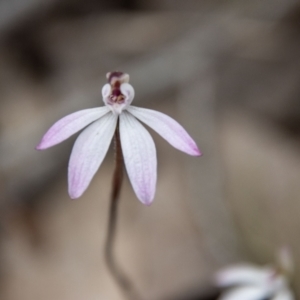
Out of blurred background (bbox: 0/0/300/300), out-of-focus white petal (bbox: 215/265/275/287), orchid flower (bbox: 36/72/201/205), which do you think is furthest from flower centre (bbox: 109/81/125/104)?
blurred background (bbox: 0/0/300/300)

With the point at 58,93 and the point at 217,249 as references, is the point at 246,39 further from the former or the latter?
the point at 217,249

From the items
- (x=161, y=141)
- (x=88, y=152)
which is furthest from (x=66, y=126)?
(x=161, y=141)

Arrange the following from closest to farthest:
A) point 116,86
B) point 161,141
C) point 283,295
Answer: point 116,86
point 283,295
point 161,141

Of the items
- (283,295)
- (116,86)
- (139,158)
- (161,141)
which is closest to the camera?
(139,158)

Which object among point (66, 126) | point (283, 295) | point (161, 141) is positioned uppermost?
point (161, 141)

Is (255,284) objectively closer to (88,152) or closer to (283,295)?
(283,295)

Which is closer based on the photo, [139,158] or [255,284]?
[139,158]

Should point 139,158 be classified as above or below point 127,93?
below
